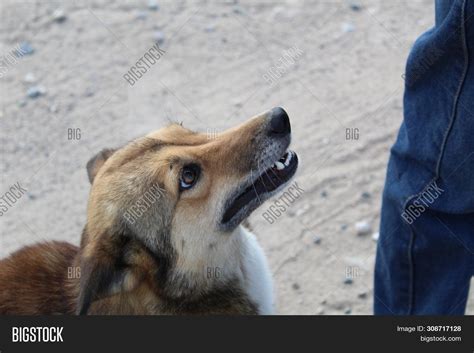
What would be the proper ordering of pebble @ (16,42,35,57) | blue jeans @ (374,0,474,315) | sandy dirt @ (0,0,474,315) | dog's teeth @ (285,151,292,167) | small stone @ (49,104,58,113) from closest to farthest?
blue jeans @ (374,0,474,315)
dog's teeth @ (285,151,292,167)
sandy dirt @ (0,0,474,315)
small stone @ (49,104,58,113)
pebble @ (16,42,35,57)

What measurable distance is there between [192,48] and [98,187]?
3.16 m

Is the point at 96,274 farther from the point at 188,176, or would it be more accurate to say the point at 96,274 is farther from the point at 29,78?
the point at 29,78

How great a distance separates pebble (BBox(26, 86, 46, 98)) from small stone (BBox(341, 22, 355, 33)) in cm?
272

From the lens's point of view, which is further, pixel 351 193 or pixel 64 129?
pixel 64 129

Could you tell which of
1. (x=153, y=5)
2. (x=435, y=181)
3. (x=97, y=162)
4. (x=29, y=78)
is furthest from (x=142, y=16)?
(x=435, y=181)

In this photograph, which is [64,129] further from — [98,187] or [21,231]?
[98,187]

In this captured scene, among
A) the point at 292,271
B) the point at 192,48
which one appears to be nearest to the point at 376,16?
the point at 192,48

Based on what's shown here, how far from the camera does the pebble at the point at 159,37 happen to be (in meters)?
6.82

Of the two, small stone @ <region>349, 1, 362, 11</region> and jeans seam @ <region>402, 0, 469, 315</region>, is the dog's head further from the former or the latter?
small stone @ <region>349, 1, 362, 11</region>

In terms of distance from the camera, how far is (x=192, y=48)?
678 cm

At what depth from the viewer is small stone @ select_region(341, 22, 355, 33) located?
687cm

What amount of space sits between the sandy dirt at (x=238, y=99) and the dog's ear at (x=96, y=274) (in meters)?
1.77

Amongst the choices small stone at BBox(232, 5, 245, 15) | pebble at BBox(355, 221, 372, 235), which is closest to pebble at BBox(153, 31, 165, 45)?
small stone at BBox(232, 5, 245, 15)

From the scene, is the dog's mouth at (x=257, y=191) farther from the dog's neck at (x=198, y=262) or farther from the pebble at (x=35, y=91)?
the pebble at (x=35, y=91)
